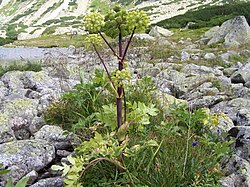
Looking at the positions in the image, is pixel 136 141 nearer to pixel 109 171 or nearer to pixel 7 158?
pixel 109 171

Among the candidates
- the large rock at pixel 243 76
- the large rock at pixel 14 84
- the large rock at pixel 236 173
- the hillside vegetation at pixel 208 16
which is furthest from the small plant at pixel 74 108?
the hillside vegetation at pixel 208 16

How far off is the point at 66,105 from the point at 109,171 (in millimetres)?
1762

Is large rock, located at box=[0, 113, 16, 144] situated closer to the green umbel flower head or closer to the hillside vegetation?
the green umbel flower head

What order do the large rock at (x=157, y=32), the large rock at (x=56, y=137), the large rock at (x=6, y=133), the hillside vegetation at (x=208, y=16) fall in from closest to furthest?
the large rock at (x=56, y=137)
the large rock at (x=6, y=133)
the large rock at (x=157, y=32)
the hillside vegetation at (x=208, y=16)

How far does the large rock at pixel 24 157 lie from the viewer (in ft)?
9.37

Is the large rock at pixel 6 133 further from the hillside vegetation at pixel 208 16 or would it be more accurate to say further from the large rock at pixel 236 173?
the hillside vegetation at pixel 208 16

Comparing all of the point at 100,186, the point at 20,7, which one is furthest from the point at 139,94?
the point at 20,7

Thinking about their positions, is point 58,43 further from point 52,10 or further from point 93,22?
point 52,10

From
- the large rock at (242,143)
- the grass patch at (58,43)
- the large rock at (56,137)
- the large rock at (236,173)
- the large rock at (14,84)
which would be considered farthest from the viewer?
the grass patch at (58,43)

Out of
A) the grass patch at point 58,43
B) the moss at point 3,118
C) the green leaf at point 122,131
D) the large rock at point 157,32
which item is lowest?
the grass patch at point 58,43

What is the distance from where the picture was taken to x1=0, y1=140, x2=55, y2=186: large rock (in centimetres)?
286

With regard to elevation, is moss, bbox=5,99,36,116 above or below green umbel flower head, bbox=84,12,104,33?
below

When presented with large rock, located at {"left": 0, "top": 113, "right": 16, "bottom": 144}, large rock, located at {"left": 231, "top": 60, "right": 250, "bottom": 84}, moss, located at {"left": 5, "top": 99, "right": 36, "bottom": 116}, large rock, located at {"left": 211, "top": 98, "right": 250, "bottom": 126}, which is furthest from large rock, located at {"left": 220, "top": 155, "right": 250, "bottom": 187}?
large rock, located at {"left": 231, "top": 60, "right": 250, "bottom": 84}

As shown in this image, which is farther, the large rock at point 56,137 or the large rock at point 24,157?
the large rock at point 56,137
